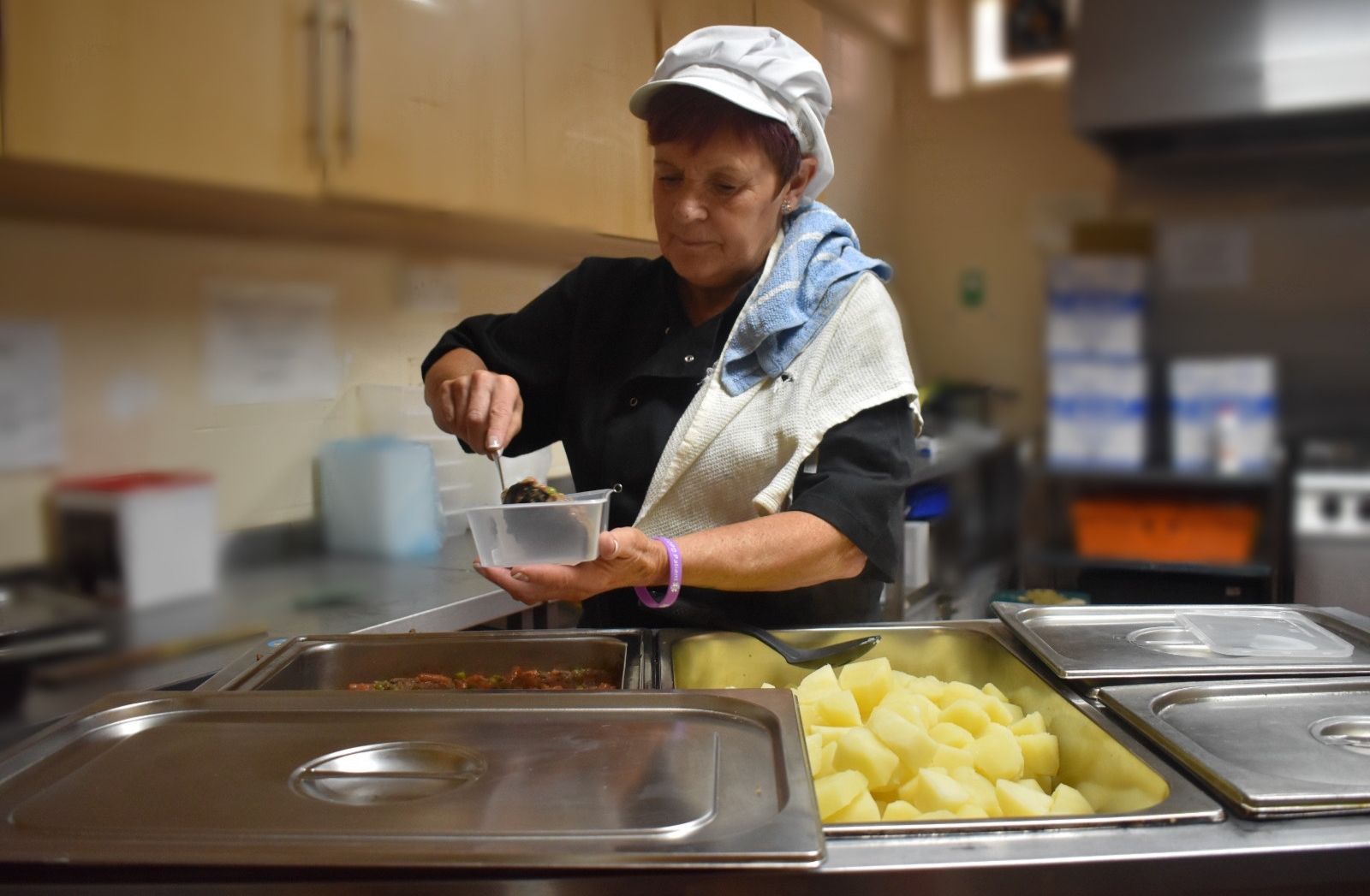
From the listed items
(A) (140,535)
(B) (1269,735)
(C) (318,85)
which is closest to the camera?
(B) (1269,735)

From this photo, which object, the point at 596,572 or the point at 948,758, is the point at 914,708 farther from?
the point at 596,572

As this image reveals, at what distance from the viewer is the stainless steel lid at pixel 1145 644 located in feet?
3.05

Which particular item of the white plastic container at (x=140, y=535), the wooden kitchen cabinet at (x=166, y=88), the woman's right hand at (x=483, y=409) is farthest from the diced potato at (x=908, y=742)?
the wooden kitchen cabinet at (x=166, y=88)

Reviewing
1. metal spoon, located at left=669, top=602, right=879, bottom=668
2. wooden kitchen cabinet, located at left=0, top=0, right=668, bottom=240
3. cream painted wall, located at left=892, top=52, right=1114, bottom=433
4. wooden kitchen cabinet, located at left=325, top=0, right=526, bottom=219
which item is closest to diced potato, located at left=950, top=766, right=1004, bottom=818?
metal spoon, located at left=669, top=602, right=879, bottom=668

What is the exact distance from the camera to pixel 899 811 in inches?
30.9

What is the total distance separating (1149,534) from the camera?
109 cm

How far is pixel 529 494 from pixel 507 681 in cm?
22

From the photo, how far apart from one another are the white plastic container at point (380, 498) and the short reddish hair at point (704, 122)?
0.74 metres

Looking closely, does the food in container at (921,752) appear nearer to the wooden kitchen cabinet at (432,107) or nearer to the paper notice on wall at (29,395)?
the paper notice on wall at (29,395)

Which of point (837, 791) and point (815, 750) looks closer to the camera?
point (837, 791)

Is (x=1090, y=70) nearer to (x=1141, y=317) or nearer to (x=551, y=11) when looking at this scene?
(x=1141, y=317)

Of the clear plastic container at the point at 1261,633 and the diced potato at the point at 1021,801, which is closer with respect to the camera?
the diced potato at the point at 1021,801

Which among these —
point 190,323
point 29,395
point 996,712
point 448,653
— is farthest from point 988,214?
point 29,395

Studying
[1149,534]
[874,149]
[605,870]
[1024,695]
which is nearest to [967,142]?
[874,149]
